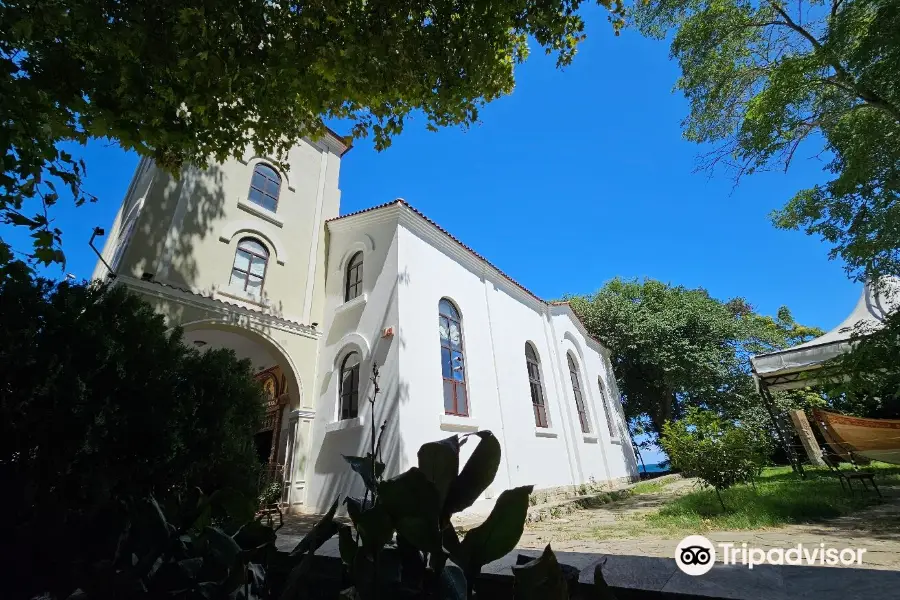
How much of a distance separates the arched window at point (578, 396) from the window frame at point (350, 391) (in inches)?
287

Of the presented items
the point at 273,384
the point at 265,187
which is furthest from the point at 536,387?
the point at 265,187

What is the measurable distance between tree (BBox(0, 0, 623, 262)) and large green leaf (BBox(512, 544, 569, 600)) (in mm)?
4047

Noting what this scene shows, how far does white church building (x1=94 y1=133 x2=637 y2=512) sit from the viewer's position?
7.23 m

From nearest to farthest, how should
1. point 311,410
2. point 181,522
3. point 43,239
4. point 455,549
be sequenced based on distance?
point 455,549 → point 181,522 → point 43,239 → point 311,410

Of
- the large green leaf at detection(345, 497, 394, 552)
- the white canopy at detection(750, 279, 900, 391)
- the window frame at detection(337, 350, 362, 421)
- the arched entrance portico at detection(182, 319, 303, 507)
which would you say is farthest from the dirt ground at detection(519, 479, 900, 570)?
the arched entrance portico at detection(182, 319, 303, 507)

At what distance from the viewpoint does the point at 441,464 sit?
68 cm

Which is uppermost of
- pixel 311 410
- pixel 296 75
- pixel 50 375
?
pixel 296 75

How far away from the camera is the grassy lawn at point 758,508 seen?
5227 mm

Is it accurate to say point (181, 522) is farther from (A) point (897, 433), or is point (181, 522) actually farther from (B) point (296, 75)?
(A) point (897, 433)

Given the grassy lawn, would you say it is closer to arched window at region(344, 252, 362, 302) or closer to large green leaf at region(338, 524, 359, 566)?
large green leaf at region(338, 524, 359, 566)

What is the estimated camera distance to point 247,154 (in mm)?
9203

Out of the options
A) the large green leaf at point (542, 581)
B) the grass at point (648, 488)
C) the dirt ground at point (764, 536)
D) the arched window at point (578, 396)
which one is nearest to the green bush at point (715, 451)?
the dirt ground at point (764, 536)

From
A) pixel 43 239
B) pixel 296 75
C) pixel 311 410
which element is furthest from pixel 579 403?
pixel 43 239

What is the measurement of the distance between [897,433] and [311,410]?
1187 centimetres
